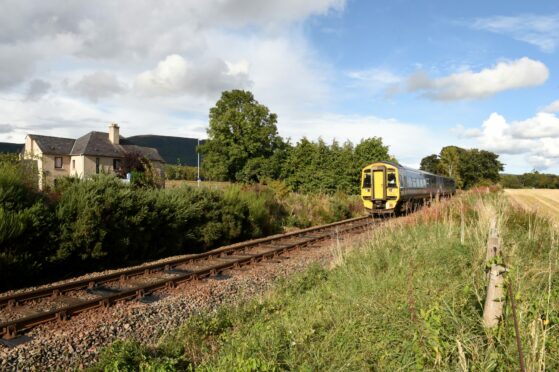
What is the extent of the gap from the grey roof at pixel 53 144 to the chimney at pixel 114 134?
479 centimetres

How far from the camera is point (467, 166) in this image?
6688 centimetres

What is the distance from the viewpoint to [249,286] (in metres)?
7.77

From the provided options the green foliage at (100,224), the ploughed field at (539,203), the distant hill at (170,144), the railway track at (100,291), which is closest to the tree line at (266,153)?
the ploughed field at (539,203)

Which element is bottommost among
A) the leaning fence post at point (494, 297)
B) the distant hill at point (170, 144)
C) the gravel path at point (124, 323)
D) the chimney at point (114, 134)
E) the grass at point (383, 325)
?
the gravel path at point (124, 323)

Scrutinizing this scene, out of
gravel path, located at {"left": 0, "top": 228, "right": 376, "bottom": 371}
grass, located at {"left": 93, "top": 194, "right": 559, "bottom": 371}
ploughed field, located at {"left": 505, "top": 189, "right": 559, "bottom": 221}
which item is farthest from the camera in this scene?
ploughed field, located at {"left": 505, "top": 189, "right": 559, "bottom": 221}

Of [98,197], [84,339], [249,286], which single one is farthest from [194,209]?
[84,339]

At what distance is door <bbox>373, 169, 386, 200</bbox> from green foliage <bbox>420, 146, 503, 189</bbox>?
4230cm

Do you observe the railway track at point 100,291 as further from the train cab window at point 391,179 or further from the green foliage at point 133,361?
the train cab window at point 391,179

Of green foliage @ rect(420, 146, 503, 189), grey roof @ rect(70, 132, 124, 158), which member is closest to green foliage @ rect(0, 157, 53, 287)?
grey roof @ rect(70, 132, 124, 158)

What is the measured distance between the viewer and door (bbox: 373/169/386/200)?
22203 mm

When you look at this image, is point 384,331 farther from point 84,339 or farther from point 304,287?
point 84,339

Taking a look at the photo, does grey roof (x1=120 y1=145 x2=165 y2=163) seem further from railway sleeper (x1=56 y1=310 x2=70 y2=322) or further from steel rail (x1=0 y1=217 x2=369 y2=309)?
railway sleeper (x1=56 y1=310 x2=70 y2=322)

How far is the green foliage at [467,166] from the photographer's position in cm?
6144

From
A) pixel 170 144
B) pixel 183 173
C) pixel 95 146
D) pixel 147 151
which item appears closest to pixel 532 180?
pixel 183 173
